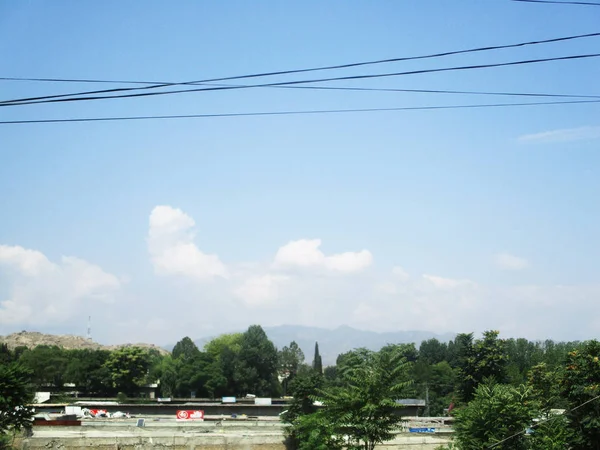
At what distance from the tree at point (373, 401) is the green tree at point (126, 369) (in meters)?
66.5

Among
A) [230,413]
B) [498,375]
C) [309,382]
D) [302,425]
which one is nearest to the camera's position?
[302,425]

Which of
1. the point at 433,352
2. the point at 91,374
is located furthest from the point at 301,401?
the point at 433,352

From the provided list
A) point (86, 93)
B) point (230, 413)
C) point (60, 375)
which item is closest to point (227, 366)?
point (230, 413)

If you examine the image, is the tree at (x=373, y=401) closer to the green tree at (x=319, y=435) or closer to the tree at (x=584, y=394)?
the green tree at (x=319, y=435)

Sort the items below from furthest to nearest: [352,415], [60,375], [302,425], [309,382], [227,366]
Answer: [60,375]
[227,366]
[309,382]
[302,425]
[352,415]

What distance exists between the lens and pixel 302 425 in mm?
34219

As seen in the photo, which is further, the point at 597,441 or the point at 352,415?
the point at 352,415

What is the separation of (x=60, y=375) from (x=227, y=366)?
3199 centimetres

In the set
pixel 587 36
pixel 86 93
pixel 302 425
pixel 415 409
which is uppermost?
pixel 587 36

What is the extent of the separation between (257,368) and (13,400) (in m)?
60.7

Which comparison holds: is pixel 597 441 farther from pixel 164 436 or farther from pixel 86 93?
pixel 86 93

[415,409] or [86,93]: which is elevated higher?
[86,93]

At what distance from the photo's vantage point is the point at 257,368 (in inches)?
3681

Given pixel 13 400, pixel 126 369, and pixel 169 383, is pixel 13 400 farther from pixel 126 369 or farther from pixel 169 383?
pixel 169 383
